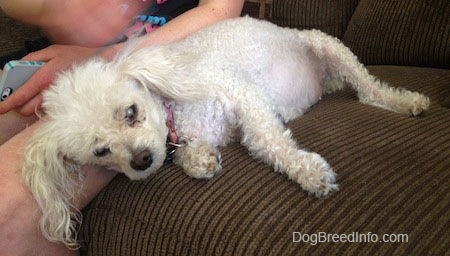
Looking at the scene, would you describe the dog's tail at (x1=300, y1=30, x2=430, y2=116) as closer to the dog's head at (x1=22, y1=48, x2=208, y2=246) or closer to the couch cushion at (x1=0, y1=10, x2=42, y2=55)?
the dog's head at (x1=22, y1=48, x2=208, y2=246)

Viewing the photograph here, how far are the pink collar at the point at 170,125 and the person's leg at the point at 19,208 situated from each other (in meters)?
0.17

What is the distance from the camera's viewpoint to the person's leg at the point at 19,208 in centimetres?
80

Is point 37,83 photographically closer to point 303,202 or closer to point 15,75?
point 15,75

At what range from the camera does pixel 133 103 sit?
0.86 metres

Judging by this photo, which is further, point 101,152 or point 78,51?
point 78,51

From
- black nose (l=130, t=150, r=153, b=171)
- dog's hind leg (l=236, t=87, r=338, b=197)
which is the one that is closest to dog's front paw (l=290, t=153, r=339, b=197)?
dog's hind leg (l=236, t=87, r=338, b=197)

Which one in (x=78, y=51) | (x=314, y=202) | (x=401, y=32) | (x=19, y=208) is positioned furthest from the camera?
(x=401, y=32)

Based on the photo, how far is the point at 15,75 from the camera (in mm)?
970

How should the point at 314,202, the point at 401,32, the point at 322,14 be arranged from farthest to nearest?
the point at 322,14 < the point at 401,32 < the point at 314,202

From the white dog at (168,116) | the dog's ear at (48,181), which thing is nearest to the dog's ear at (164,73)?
the white dog at (168,116)

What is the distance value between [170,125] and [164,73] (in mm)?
126

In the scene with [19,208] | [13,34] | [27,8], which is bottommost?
[19,208]

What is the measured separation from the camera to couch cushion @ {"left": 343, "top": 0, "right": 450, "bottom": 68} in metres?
1.23

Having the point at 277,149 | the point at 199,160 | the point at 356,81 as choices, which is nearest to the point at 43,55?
the point at 199,160
